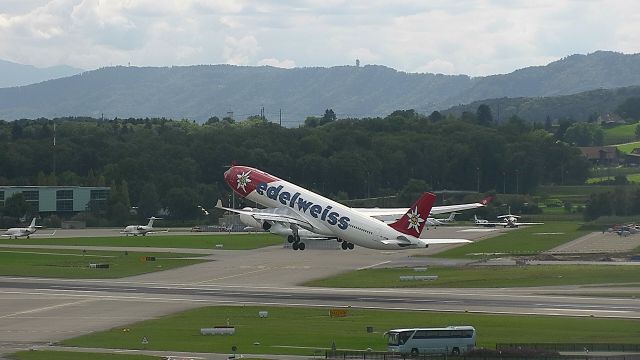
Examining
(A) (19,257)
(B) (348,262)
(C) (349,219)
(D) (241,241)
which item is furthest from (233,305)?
(D) (241,241)

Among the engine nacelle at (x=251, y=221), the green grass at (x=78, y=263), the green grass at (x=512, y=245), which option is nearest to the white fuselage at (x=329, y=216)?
the engine nacelle at (x=251, y=221)

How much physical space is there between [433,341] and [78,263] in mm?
77849

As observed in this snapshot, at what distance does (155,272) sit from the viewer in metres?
145

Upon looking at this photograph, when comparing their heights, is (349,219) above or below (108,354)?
above

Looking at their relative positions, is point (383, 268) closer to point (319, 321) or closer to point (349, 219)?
point (349, 219)

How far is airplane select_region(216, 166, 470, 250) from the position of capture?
5064 inches

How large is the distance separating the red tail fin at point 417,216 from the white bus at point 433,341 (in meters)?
43.6

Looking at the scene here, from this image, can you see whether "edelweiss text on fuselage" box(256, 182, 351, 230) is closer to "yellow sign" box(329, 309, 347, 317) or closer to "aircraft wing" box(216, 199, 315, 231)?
"aircraft wing" box(216, 199, 315, 231)

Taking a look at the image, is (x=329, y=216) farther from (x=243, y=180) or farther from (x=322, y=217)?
(x=243, y=180)

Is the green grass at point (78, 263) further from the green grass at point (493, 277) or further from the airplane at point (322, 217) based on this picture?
the green grass at point (493, 277)

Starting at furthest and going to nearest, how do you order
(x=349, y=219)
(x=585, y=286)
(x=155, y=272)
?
(x=155, y=272)
(x=349, y=219)
(x=585, y=286)

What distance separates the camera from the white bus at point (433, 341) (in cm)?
8350

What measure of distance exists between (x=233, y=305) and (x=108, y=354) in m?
28.8

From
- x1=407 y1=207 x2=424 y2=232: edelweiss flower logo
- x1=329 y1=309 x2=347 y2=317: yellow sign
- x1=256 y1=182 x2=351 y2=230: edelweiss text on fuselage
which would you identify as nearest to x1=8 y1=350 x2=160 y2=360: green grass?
x1=329 y1=309 x2=347 y2=317: yellow sign
